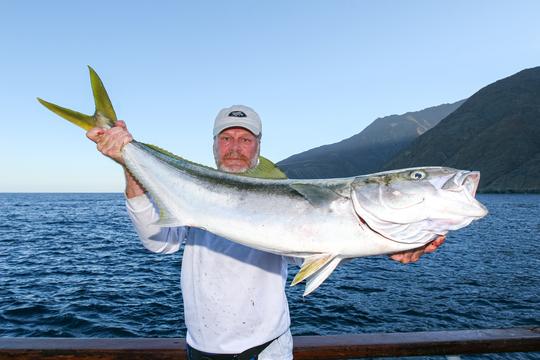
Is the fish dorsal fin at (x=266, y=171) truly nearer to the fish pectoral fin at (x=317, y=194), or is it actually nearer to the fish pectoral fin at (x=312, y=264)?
the fish pectoral fin at (x=317, y=194)

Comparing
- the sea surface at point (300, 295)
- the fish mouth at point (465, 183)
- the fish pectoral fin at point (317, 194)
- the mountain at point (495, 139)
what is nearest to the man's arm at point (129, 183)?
the fish pectoral fin at point (317, 194)

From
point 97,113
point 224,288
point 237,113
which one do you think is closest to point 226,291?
point 224,288

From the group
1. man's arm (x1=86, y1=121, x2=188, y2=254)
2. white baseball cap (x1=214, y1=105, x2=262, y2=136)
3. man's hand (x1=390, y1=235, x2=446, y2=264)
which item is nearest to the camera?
man's hand (x1=390, y1=235, x2=446, y2=264)

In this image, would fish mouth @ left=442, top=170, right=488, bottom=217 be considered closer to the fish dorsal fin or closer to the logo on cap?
the fish dorsal fin

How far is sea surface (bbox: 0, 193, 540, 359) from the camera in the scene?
12.5 meters

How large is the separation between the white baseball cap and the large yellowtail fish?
2.59 feet

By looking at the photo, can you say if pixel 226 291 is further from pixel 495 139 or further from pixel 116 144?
pixel 495 139

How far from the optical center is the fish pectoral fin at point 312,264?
109 inches

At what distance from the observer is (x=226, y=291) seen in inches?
131

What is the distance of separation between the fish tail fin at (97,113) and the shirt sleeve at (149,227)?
0.72 metres

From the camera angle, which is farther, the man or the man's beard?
the man's beard

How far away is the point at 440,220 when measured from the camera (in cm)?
281

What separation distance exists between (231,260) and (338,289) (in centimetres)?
1533

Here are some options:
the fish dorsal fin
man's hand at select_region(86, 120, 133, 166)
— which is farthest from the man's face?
man's hand at select_region(86, 120, 133, 166)
